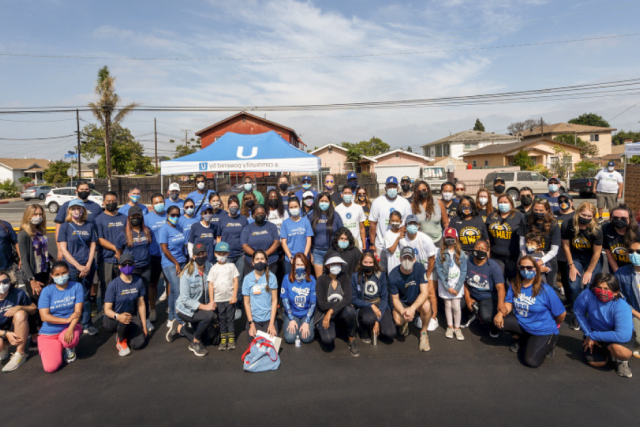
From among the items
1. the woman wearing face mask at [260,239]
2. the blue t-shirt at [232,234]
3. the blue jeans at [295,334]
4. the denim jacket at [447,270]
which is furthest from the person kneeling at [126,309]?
the denim jacket at [447,270]

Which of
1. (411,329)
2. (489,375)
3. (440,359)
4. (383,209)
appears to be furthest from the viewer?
(383,209)

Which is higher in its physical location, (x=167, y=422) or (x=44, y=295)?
(x=44, y=295)

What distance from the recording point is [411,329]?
573 centimetres

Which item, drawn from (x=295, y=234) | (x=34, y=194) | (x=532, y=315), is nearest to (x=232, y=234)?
(x=295, y=234)

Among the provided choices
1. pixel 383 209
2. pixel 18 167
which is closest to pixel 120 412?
pixel 383 209

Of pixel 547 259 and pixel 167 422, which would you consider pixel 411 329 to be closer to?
pixel 547 259

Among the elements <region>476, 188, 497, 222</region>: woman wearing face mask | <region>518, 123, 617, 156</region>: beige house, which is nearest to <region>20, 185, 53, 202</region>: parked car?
<region>476, 188, 497, 222</region>: woman wearing face mask

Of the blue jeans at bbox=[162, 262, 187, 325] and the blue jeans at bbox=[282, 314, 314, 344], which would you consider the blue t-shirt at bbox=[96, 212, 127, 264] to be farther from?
the blue jeans at bbox=[282, 314, 314, 344]

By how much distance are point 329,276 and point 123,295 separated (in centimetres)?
272

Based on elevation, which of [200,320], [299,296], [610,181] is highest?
[610,181]

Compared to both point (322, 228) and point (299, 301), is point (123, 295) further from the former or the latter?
point (322, 228)

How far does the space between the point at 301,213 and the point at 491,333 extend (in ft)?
11.0

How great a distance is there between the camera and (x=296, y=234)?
19.8 feet

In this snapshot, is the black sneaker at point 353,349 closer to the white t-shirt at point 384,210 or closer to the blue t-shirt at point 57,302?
the white t-shirt at point 384,210
